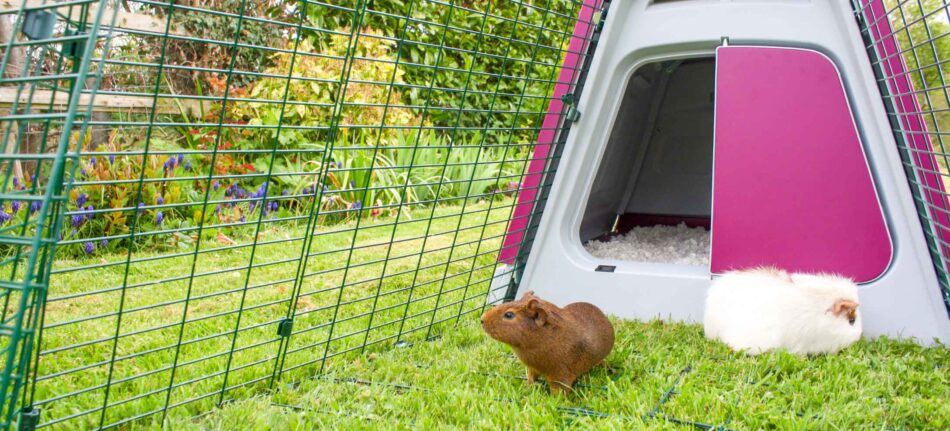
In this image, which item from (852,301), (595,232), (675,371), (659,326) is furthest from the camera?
(595,232)

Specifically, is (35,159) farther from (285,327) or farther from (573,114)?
(573,114)

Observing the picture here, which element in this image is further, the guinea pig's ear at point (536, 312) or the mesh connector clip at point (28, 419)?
the guinea pig's ear at point (536, 312)

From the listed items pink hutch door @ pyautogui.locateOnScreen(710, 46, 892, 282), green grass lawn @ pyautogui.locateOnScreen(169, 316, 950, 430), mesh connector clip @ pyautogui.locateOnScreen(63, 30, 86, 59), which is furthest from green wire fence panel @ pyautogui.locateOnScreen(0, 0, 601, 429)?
pink hutch door @ pyautogui.locateOnScreen(710, 46, 892, 282)

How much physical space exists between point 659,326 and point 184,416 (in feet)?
4.93

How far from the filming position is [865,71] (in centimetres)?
233

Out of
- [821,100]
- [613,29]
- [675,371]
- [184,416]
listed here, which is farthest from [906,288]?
[184,416]

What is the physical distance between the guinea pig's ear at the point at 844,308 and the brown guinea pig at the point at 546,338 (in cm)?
75

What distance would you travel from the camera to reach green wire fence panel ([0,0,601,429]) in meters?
1.43

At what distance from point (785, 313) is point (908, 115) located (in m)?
0.74

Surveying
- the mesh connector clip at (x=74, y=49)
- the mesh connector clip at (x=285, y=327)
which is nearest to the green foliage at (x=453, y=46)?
the mesh connector clip at (x=285, y=327)

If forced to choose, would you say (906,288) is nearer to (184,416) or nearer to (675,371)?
(675,371)

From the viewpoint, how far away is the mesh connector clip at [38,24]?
4.08 feet

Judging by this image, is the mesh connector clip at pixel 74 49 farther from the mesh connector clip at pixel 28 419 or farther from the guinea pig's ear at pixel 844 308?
the guinea pig's ear at pixel 844 308

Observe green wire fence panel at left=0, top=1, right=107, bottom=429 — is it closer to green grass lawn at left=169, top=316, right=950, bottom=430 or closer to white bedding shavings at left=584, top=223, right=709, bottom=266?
green grass lawn at left=169, top=316, right=950, bottom=430
